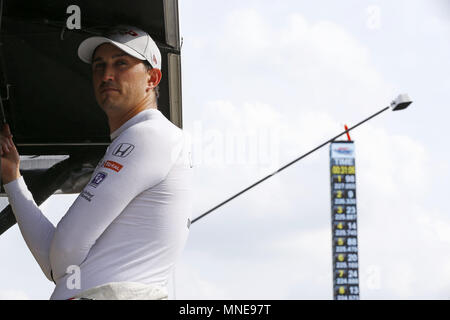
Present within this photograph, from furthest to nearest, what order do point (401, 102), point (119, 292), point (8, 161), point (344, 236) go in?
point (344, 236) < point (401, 102) < point (8, 161) < point (119, 292)

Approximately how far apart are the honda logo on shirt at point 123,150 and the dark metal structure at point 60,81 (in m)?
1.21

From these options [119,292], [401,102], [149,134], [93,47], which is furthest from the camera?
[401,102]

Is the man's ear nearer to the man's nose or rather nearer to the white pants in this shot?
the man's nose

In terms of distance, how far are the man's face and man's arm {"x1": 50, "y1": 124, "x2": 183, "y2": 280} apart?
269mm

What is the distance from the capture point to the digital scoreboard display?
6131cm

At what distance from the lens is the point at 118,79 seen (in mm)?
1761

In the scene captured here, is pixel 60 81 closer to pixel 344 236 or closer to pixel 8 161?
pixel 8 161

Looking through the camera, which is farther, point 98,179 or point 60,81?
point 60,81

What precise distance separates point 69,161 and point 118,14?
1.76 metres

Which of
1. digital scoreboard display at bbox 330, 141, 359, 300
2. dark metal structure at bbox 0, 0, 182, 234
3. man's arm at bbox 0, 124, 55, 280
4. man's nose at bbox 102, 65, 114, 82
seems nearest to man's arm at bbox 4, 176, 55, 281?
man's arm at bbox 0, 124, 55, 280

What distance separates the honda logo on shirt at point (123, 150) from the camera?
1493 mm

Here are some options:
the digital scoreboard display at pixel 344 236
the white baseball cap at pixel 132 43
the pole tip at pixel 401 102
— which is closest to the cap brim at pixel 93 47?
the white baseball cap at pixel 132 43

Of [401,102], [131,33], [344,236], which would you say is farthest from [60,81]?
[344,236]
